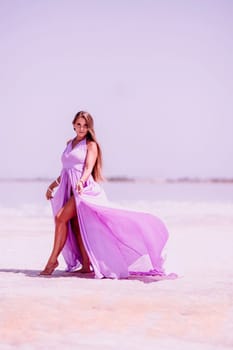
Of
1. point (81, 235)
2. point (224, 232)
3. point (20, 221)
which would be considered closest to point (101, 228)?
point (81, 235)

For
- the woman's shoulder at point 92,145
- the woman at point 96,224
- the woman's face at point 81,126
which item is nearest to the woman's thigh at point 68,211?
the woman at point 96,224

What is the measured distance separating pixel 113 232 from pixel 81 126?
4.06 feet

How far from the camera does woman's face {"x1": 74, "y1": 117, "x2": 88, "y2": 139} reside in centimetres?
776

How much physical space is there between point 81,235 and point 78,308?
8.12ft

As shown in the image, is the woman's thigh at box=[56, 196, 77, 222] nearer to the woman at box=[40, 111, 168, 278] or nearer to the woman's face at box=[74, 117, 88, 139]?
the woman at box=[40, 111, 168, 278]

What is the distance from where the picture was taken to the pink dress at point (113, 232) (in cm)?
756

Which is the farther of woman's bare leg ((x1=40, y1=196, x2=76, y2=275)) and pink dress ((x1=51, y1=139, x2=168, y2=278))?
woman's bare leg ((x1=40, y1=196, x2=76, y2=275))

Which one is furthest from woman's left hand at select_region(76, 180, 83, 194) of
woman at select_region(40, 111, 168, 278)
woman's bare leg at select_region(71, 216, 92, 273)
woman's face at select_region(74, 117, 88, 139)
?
woman's face at select_region(74, 117, 88, 139)

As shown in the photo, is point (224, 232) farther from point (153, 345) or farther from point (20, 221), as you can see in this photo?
point (153, 345)

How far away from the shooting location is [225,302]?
18.7 feet

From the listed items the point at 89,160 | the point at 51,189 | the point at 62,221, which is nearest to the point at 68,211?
the point at 62,221

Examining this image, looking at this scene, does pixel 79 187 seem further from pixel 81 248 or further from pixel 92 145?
pixel 81 248

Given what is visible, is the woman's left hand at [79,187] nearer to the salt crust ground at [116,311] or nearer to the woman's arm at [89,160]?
the woman's arm at [89,160]

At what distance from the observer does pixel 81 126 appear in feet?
25.5
